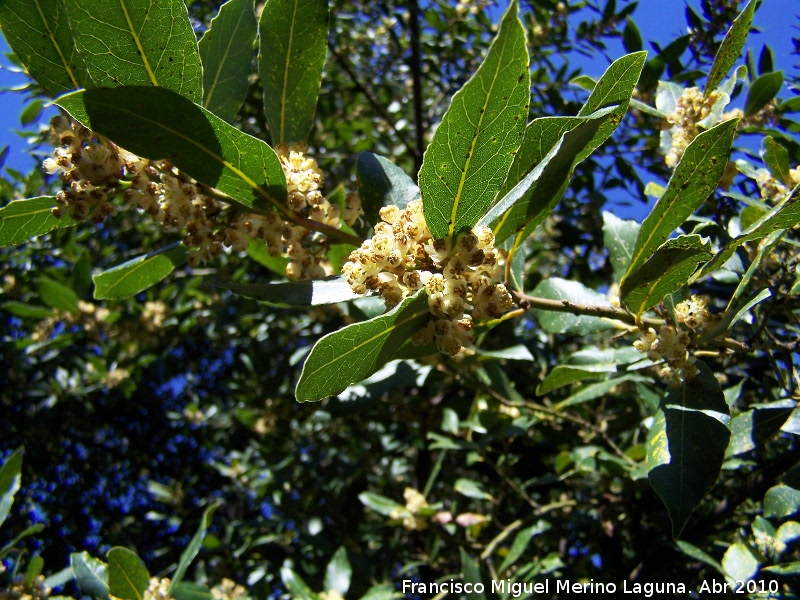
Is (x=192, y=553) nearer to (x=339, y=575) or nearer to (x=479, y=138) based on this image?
(x=339, y=575)

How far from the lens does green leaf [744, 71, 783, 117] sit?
1.91 m

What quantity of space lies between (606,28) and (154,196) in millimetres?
3309

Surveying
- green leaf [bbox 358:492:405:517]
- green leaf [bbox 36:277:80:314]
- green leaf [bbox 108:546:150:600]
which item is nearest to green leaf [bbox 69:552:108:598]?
green leaf [bbox 108:546:150:600]

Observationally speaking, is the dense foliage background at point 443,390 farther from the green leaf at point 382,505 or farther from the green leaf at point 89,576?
the green leaf at point 89,576

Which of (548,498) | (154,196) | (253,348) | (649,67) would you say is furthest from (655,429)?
(253,348)

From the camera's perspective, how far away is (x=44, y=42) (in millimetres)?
1073

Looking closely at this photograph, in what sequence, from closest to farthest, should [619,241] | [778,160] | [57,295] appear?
[778,160] → [619,241] → [57,295]

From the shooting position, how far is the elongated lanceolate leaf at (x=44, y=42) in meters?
1.04

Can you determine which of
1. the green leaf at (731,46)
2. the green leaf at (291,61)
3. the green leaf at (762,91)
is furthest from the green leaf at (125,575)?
the green leaf at (762,91)

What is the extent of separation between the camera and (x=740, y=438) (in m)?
1.55

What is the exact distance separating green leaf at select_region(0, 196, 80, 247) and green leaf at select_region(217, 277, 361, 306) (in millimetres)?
388

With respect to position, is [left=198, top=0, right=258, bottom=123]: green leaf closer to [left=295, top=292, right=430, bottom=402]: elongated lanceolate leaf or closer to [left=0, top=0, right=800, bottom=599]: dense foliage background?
[left=0, top=0, right=800, bottom=599]: dense foliage background

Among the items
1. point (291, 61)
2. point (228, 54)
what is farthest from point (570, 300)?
point (228, 54)

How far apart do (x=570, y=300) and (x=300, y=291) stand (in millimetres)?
673
